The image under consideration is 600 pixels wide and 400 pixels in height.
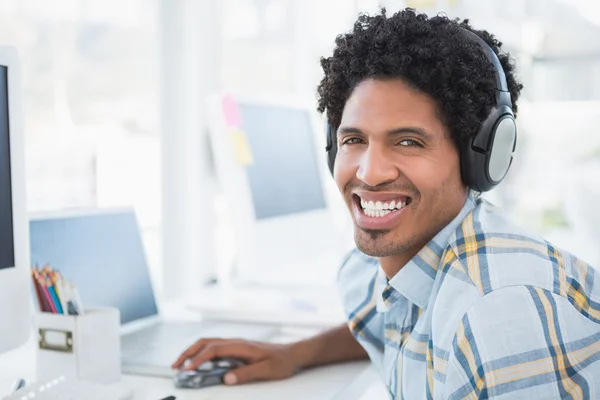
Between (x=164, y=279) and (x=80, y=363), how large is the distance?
1.17 m

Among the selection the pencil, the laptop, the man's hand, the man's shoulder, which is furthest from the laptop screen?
the man's shoulder

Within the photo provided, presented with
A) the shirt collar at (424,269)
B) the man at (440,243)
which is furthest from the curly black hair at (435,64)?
the shirt collar at (424,269)

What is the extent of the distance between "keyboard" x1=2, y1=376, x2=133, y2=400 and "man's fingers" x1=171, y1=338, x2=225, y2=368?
0.15 metres

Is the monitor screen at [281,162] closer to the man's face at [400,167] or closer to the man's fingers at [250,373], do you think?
the man's fingers at [250,373]

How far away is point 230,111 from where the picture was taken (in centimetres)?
152

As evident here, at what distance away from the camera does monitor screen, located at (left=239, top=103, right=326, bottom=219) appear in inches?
61.1

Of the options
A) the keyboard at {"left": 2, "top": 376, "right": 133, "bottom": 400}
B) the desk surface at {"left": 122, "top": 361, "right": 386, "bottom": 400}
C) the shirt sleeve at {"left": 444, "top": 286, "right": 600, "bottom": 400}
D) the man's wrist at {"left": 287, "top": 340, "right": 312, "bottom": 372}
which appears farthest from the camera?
the man's wrist at {"left": 287, "top": 340, "right": 312, "bottom": 372}

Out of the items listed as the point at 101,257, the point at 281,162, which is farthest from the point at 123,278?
the point at 281,162

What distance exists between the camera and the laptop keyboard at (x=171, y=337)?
1.13 meters

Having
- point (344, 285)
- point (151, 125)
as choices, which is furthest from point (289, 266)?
point (151, 125)

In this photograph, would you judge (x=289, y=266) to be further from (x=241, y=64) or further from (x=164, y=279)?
(x=241, y=64)

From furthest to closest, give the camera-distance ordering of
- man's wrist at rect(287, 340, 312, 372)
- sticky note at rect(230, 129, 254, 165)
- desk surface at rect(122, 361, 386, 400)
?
sticky note at rect(230, 129, 254, 165), man's wrist at rect(287, 340, 312, 372), desk surface at rect(122, 361, 386, 400)

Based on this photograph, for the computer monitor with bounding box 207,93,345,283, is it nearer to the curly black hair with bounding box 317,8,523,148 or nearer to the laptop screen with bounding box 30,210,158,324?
the laptop screen with bounding box 30,210,158,324

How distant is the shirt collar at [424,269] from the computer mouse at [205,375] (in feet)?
1.00
